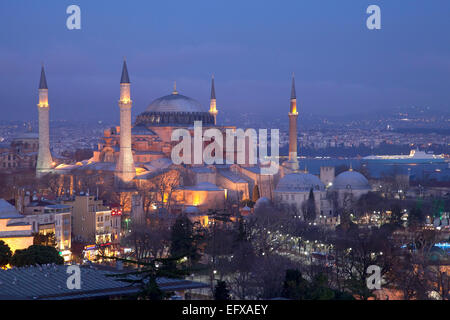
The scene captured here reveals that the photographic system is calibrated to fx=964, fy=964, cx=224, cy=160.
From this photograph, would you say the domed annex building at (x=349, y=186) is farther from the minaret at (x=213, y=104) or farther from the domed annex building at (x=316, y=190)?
the minaret at (x=213, y=104)

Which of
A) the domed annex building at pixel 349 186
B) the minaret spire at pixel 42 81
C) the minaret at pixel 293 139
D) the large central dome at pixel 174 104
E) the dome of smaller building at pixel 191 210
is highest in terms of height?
the minaret spire at pixel 42 81

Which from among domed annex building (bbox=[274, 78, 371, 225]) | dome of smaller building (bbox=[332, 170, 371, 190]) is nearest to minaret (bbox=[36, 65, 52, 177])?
domed annex building (bbox=[274, 78, 371, 225])

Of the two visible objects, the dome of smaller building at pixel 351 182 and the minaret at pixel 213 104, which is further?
the minaret at pixel 213 104

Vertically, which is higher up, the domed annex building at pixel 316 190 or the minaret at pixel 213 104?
the minaret at pixel 213 104

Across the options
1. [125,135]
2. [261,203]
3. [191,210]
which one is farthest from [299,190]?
[125,135]

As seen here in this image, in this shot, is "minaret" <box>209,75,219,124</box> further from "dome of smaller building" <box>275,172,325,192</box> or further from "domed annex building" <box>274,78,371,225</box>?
"dome of smaller building" <box>275,172,325,192</box>

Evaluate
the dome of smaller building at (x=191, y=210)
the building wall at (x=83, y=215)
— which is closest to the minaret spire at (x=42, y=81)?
the dome of smaller building at (x=191, y=210)
